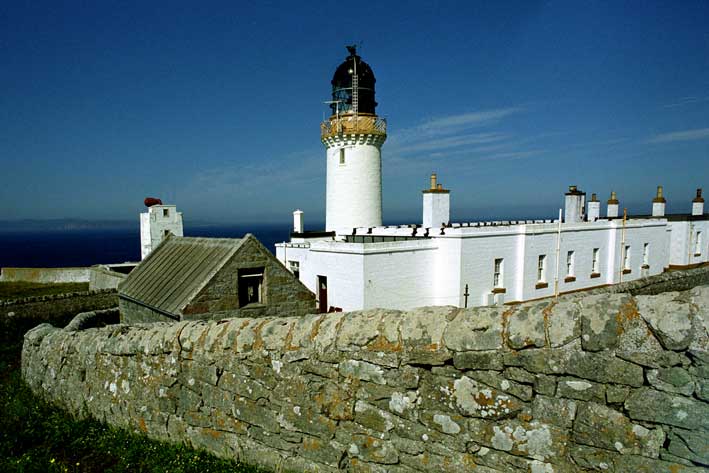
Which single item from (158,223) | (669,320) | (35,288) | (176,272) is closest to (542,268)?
(176,272)

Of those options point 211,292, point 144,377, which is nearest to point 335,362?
point 144,377

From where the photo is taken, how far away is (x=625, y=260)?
84.6 ft

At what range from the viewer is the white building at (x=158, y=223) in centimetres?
1797

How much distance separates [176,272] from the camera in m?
12.4

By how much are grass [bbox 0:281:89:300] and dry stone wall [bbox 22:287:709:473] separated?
27097mm

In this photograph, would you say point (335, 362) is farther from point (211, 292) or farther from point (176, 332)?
point (211, 292)

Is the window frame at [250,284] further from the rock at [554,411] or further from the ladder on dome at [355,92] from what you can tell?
the ladder on dome at [355,92]

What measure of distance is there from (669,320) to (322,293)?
633 inches

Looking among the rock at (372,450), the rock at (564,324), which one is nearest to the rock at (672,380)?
the rock at (564,324)

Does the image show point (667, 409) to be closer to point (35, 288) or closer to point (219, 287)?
point (219, 287)

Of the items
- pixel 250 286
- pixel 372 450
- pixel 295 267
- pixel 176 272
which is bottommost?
pixel 295 267

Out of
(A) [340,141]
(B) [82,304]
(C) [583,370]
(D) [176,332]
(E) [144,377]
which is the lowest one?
(B) [82,304]

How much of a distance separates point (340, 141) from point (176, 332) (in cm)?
2107

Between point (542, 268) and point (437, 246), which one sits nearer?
point (437, 246)
